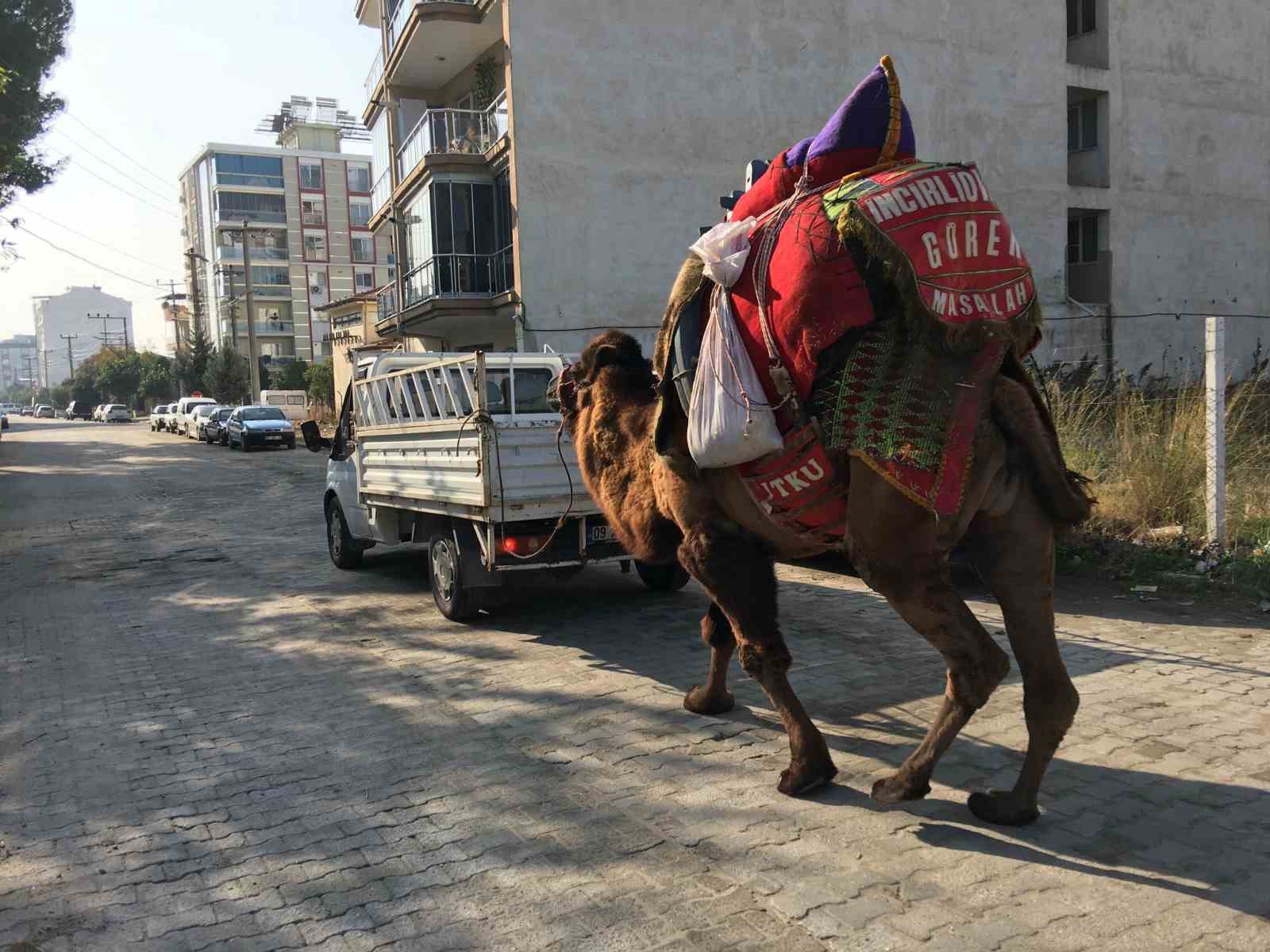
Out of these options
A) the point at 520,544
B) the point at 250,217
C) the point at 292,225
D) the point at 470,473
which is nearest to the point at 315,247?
the point at 292,225

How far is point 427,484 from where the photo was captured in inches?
306

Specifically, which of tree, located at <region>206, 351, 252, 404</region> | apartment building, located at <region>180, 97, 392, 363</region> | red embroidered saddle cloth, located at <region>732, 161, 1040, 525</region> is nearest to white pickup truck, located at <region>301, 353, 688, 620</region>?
red embroidered saddle cloth, located at <region>732, 161, 1040, 525</region>

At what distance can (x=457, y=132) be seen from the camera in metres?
25.1

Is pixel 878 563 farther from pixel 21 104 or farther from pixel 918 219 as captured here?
pixel 21 104

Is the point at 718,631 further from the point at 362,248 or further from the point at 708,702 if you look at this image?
the point at 362,248

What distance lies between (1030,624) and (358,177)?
83446 millimetres

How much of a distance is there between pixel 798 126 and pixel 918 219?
21269mm

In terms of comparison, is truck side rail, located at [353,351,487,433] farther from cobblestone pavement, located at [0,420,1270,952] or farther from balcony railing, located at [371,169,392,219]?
balcony railing, located at [371,169,392,219]

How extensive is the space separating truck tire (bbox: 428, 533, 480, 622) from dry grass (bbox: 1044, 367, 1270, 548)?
545 centimetres

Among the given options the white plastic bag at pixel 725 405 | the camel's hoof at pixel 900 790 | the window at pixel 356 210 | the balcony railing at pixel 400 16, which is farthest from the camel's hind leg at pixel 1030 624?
the window at pixel 356 210

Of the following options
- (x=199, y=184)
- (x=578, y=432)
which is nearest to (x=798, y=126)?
(x=578, y=432)

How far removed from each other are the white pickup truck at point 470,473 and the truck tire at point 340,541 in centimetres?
45

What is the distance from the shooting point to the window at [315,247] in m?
78.9

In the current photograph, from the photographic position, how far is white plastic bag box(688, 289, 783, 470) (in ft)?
13.0
